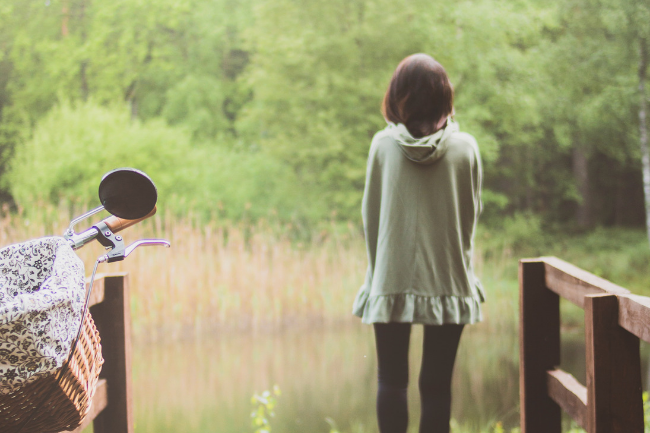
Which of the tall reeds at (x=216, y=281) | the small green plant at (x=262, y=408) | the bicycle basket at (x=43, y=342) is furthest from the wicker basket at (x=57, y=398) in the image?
the tall reeds at (x=216, y=281)

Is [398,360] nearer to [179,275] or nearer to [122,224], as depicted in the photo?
→ [122,224]

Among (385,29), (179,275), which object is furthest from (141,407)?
(385,29)

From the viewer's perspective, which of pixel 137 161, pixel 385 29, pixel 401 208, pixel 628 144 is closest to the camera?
pixel 401 208

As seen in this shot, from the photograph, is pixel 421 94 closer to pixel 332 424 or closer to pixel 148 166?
pixel 332 424

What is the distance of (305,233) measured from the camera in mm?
4711

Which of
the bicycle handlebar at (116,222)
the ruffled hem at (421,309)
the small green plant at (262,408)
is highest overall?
the bicycle handlebar at (116,222)

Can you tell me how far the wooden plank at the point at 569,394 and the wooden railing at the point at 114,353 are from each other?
3.12ft

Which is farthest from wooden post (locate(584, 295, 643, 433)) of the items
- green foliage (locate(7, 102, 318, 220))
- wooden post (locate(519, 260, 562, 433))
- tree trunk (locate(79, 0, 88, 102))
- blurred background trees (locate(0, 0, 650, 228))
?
tree trunk (locate(79, 0, 88, 102))

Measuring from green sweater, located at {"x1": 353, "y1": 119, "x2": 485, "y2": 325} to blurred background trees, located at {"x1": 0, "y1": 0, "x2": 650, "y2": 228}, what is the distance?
3510mm

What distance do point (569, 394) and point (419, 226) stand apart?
0.46 meters

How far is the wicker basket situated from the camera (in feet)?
2.09

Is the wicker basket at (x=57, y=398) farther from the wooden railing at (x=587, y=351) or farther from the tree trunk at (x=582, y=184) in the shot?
the tree trunk at (x=582, y=184)

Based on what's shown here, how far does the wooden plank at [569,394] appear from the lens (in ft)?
3.55

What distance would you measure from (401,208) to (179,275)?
2649mm
